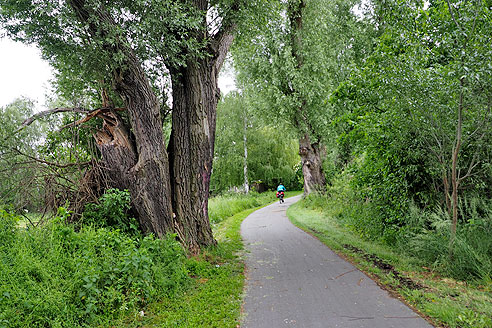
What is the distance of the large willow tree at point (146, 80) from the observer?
544 cm

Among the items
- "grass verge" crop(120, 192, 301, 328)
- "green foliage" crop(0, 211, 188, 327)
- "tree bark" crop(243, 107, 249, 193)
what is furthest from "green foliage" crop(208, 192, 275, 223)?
"green foliage" crop(0, 211, 188, 327)

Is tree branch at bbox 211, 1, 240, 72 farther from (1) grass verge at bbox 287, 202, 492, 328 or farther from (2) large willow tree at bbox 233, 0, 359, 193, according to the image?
(2) large willow tree at bbox 233, 0, 359, 193

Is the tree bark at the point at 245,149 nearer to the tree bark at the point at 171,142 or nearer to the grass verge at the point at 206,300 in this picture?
the tree bark at the point at 171,142

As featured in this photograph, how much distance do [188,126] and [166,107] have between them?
4.45ft

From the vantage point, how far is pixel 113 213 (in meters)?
5.38

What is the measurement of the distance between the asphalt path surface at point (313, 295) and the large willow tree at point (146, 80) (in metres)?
1.96

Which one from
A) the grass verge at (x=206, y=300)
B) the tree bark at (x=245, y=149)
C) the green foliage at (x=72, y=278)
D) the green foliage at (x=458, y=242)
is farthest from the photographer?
the tree bark at (x=245, y=149)

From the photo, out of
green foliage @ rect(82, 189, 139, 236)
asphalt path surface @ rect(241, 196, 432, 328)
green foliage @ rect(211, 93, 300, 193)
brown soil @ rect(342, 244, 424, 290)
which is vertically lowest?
brown soil @ rect(342, 244, 424, 290)

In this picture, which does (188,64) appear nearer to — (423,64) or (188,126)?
(188,126)

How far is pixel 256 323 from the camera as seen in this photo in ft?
12.2

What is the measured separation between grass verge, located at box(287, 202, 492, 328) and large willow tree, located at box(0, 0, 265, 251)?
12.4ft

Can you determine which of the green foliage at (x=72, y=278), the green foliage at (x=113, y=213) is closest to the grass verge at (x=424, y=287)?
the green foliage at (x=72, y=278)

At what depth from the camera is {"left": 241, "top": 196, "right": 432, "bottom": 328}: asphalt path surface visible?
3.68m

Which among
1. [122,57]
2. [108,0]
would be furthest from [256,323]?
[108,0]
